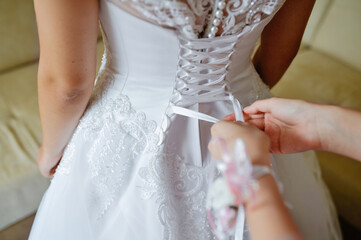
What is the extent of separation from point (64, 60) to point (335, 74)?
1.62 m

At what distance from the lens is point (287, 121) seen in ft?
2.13

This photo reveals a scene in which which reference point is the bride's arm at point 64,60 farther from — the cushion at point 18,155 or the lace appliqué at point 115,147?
the cushion at point 18,155

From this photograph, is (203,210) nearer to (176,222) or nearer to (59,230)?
(176,222)

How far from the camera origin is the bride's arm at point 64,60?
1.71 feet

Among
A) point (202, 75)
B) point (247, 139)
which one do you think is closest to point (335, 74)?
point (202, 75)

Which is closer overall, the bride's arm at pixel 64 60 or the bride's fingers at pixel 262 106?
the bride's arm at pixel 64 60

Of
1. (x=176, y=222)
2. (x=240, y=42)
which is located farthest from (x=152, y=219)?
(x=240, y=42)

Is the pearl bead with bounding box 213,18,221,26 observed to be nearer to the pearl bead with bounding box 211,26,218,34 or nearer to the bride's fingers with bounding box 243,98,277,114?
the pearl bead with bounding box 211,26,218,34

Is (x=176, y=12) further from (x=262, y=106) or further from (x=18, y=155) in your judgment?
(x=18, y=155)

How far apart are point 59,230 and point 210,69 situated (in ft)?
1.73

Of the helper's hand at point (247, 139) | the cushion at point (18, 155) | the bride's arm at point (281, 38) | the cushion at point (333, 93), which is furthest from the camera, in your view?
the cushion at point (333, 93)

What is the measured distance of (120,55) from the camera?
67 cm

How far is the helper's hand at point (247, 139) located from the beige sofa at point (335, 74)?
1.08m

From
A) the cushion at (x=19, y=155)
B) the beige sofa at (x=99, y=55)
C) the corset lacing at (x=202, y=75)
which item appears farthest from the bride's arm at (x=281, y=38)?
the cushion at (x=19, y=155)
